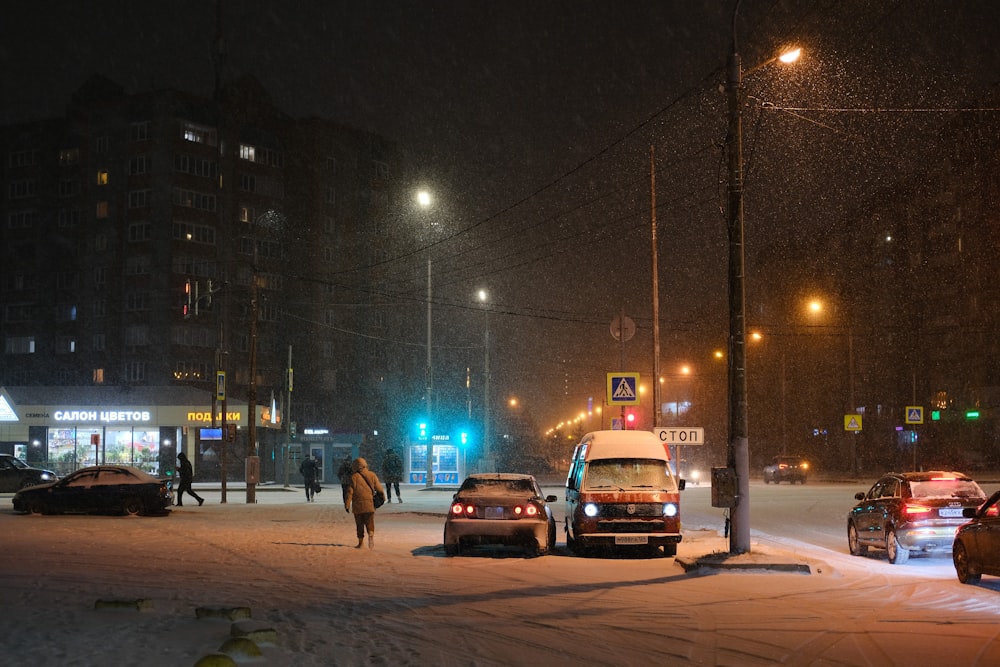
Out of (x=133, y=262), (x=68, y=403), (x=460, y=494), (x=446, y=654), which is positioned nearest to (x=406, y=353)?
(x=133, y=262)

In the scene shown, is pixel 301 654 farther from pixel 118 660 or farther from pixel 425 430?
pixel 425 430

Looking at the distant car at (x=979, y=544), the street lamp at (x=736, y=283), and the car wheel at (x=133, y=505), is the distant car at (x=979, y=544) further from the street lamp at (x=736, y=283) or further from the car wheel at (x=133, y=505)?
the car wheel at (x=133, y=505)

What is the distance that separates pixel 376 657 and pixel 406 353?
88.3 m

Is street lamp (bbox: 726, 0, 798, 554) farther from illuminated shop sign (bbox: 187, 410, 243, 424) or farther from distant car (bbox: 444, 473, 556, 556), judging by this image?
illuminated shop sign (bbox: 187, 410, 243, 424)

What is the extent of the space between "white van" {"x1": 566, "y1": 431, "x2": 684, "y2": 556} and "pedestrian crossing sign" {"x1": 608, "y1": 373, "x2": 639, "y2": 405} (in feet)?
19.8

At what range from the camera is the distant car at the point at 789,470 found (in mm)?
56531

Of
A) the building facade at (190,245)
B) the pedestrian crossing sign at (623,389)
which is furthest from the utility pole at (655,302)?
the building facade at (190,245)

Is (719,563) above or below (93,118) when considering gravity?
below

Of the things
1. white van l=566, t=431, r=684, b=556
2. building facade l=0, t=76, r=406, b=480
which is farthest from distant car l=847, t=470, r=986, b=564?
building facade l=0, t=76, r=406, b=480

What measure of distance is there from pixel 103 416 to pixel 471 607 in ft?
163

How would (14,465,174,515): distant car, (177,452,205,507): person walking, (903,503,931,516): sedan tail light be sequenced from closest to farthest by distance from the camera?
(903,503,931,516): sedan tail light → (14,465,174,515): distant car → (177,452,205,507): person walking

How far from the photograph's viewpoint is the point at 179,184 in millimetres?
73438

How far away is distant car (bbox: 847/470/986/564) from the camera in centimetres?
1688

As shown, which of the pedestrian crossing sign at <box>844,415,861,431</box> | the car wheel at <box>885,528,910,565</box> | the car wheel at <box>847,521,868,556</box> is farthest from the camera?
the pedestrian crossing sign at <box>844,415,861,431</box>
